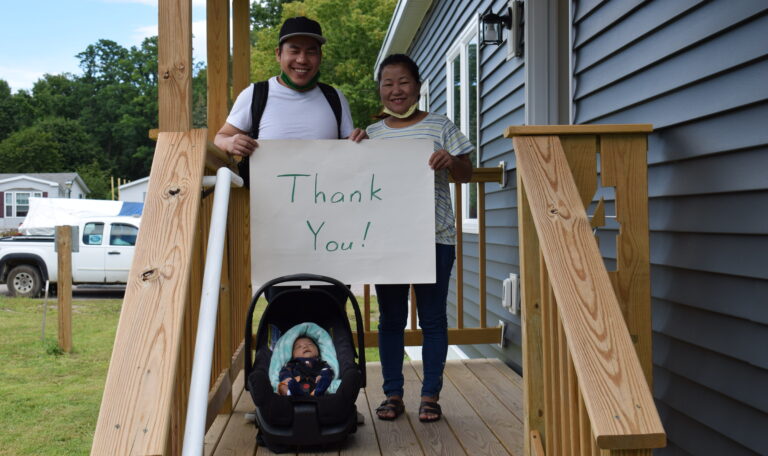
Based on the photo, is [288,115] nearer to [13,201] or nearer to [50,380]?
[50,380]

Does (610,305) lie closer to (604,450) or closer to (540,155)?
(604,450)

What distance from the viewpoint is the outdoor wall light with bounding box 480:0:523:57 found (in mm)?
4688

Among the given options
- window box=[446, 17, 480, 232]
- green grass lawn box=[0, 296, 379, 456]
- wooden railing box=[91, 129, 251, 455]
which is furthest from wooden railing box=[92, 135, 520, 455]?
window box=[446, 17, 480, 232]

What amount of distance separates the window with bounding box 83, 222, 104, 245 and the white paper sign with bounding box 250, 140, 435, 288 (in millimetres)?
11874

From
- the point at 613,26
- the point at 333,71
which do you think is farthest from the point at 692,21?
the point at 333,71

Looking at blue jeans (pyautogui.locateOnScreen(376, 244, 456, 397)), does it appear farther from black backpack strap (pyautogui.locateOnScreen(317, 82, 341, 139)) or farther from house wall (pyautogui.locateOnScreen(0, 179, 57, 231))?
house wall (pyautogui.locateOnScreen(0, 179, 57, 231))

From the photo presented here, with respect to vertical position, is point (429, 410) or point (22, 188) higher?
point (22, 188)

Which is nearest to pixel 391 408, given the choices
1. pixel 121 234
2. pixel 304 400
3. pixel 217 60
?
pixel 304 400

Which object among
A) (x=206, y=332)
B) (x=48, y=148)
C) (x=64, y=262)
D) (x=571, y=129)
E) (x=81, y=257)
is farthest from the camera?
(x=48, y=148)

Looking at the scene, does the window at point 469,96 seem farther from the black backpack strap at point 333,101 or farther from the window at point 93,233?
the window at point 93,233

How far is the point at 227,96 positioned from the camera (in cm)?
391

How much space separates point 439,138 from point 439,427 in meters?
1.25

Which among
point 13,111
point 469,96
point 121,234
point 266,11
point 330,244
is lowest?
point 121,234

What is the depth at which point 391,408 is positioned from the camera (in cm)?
331
